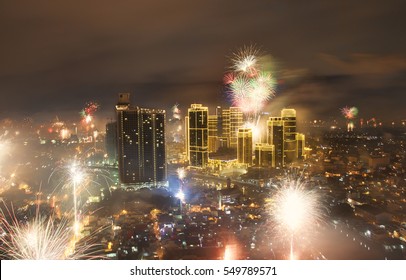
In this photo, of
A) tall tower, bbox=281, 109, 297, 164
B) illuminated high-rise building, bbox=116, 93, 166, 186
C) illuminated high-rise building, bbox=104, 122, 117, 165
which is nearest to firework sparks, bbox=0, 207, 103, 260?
illuminated high-rise building, bbox=116, 93, 166, 186

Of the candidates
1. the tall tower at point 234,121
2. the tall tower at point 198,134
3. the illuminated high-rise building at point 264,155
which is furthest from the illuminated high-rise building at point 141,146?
the tall tower at point 234,121

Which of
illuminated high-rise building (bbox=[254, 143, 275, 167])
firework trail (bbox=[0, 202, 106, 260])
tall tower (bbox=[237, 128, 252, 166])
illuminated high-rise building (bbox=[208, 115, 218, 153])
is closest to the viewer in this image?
firework trail (bbox=[0, 202, 106, 260])

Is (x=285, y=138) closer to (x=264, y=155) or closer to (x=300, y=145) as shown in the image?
(x=300, y=145)

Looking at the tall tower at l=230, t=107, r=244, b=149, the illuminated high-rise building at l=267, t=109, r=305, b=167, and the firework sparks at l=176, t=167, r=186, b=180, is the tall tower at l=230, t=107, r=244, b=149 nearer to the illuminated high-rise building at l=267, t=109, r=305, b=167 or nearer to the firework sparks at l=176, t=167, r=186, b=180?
the illuminated high-rise building at l=267, t=109, r=305, b=167

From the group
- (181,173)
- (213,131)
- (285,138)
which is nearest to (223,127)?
(213,131)

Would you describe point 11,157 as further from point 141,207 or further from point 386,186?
point 386,186
